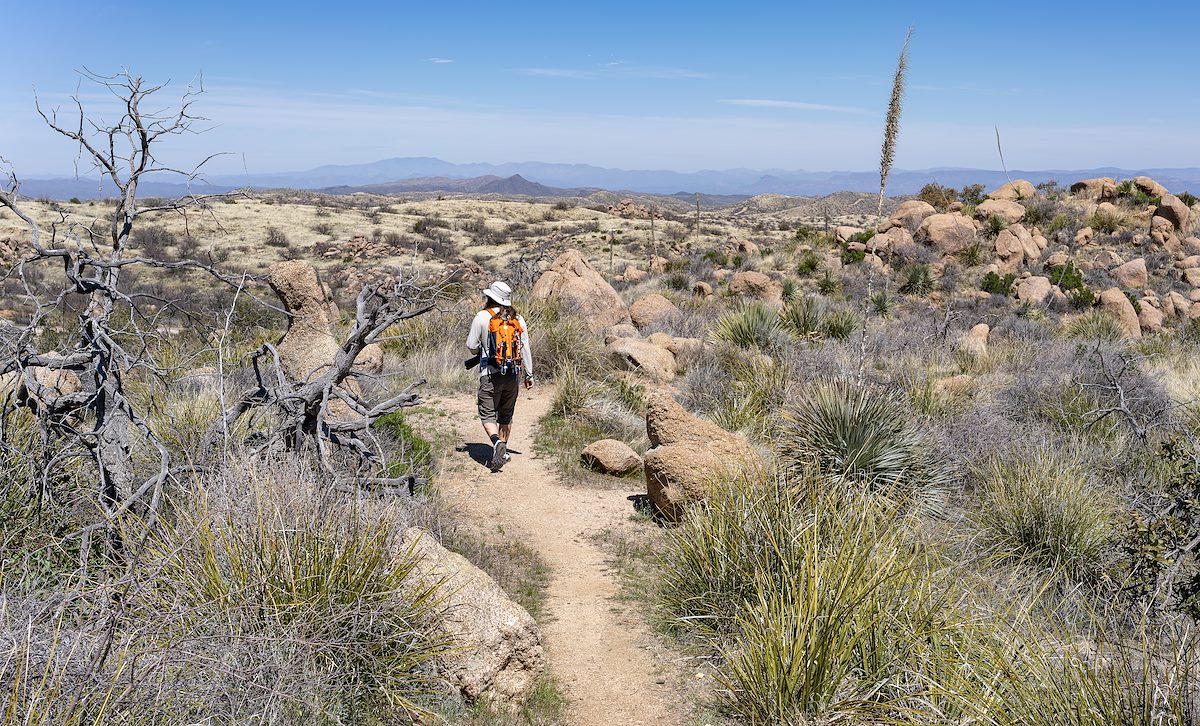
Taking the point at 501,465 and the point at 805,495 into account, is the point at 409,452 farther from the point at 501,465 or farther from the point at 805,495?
the point at 805,495

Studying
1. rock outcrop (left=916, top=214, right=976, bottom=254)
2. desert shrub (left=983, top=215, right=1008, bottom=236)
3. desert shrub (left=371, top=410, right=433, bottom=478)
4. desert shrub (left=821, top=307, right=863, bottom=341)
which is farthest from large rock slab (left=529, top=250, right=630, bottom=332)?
desert shrub (left=983, top=215, right=1008, bottom=236)

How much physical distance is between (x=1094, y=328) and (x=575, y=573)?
44.0 feet

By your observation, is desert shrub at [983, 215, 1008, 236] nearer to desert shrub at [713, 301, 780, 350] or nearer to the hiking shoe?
desert shrub at [713, 301, 780, 350]

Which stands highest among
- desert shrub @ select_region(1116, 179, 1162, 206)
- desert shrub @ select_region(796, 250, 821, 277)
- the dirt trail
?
desert shrub @ select_region(1116, 179, 1162, 206)

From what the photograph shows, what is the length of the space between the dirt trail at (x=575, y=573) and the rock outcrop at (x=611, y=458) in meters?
0.40

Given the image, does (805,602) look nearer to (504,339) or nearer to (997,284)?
(504,339)

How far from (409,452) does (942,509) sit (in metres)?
4.87

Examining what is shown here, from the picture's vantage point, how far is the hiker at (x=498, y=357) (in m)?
7.88

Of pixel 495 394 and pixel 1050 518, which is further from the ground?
pixel 495 394

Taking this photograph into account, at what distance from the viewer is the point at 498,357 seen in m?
7.87

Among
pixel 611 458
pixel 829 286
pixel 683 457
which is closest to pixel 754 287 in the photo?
pixel 829 286

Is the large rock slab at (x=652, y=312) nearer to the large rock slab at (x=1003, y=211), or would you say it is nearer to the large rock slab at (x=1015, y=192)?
the large rock slab at (x=1003, y=211)

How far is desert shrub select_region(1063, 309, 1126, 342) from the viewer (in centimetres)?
1444

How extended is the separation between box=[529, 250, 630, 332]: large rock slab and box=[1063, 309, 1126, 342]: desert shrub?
8738 mm
